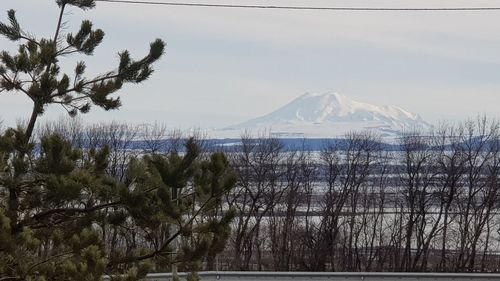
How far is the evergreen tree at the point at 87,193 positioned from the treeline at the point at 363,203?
31.7 metres

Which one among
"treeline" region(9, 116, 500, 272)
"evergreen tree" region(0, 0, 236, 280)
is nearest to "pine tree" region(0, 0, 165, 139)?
"evergreen tree" region(0, 0, 236, 280)

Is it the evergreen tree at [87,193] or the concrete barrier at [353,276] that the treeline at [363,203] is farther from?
the evergreen tree at [87,193]

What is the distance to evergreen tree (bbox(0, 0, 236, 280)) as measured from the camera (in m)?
6.08

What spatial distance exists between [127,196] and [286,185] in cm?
4109

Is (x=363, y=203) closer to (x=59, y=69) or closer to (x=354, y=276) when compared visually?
(x=354, y=276)

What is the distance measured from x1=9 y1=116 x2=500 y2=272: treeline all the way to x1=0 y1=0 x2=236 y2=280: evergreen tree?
31.7 m

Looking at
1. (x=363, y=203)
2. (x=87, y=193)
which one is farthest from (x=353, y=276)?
(x=363, y=203)

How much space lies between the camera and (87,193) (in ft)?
21.6

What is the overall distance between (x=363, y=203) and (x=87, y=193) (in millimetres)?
42122

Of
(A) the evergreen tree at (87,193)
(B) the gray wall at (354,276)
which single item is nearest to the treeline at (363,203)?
(B) the gray wall at (354,276)

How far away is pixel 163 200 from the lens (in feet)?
20.1

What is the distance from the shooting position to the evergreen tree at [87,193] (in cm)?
608

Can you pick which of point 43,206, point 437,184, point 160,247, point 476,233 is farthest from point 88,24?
point 437,184

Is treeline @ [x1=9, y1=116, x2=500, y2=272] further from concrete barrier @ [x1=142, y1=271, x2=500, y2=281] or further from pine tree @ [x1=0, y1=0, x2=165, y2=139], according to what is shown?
pine tree @ [x1=0, y1=0, x2=165, y2=139]
